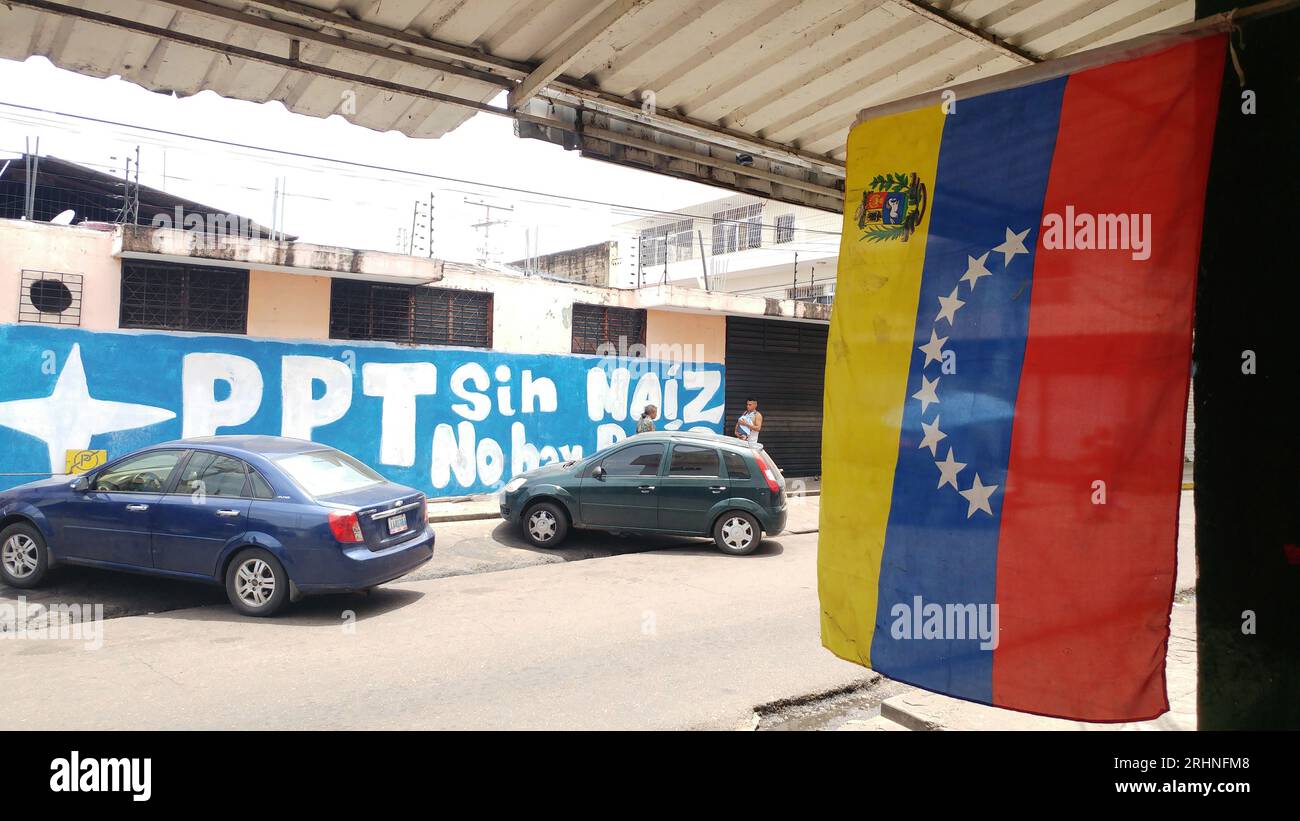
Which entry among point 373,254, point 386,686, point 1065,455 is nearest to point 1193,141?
point 1065,455

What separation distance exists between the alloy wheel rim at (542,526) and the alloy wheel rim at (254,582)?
3.99 metres

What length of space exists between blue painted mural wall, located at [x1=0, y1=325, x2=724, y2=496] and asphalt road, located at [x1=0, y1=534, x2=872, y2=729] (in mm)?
5326

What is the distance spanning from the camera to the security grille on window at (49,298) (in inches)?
418

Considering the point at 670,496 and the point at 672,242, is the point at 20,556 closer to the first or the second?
the point at 670,496

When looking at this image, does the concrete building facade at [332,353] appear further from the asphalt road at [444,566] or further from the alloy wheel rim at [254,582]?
the alloy wheel rim at [254,582]

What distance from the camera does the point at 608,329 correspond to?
52.3 feet

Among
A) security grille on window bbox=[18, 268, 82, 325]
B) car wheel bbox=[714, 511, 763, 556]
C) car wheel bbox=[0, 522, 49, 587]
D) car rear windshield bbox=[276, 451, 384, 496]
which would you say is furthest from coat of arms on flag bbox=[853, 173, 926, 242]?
security grille on window bbox=[18, 268, 82, 325]

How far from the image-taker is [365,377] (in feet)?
42.9

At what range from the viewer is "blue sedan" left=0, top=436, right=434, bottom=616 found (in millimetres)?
6910

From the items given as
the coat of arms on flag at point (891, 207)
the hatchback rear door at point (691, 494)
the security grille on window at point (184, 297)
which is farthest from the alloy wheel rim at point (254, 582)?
the security grille on window at point (184, 297)

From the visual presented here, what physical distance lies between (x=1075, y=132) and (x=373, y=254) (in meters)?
11.5

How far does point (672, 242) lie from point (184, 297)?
31170 millimetres

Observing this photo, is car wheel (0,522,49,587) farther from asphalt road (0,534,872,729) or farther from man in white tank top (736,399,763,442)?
man in white tank top (736,399,763,442)

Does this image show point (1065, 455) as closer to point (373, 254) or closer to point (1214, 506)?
point (1214, 506)
